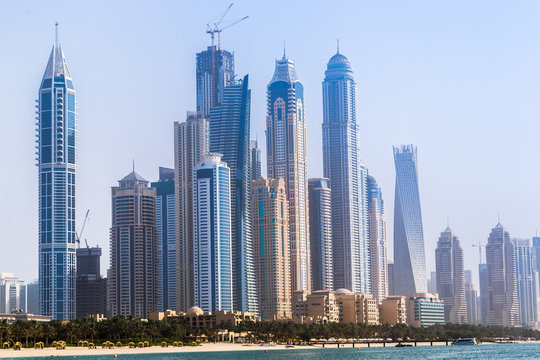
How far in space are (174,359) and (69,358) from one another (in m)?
21.8

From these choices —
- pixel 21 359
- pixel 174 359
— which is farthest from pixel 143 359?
pixel 21 359

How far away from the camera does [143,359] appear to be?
198500 millimetres

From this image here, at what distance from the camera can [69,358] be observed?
642 feet

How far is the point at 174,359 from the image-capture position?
652 feet

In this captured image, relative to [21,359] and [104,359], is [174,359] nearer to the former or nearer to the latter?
[104,359]

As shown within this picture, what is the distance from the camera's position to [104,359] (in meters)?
196

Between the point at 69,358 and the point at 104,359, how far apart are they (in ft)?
24.0

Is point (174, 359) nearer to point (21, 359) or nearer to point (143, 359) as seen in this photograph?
point (143, 359)

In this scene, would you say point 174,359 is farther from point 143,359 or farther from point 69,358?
point 69,358

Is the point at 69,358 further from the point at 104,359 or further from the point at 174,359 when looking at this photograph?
the point at 174,359

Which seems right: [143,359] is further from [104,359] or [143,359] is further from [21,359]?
[21,359]

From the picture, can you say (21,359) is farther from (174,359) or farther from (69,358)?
(174,359)

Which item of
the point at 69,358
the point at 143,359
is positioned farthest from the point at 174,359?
the point at 69,358

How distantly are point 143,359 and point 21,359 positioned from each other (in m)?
25.2
